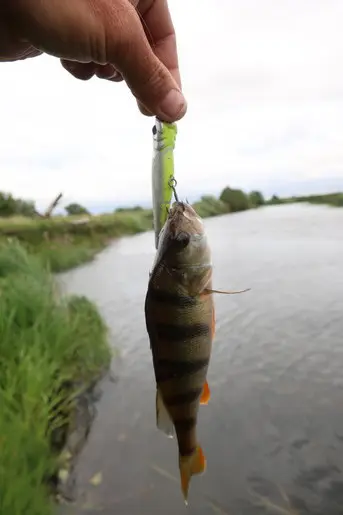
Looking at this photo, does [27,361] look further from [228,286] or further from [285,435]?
[228,286]

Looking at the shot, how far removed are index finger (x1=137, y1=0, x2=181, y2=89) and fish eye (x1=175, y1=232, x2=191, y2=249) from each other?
1.33m

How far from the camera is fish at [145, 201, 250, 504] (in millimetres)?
1795

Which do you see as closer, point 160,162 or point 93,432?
point 160,162

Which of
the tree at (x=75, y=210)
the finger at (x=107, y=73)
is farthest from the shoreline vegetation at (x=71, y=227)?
the finger at (x=107, y=73)

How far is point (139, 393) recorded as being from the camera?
8883 mm

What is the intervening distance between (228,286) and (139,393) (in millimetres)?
7963

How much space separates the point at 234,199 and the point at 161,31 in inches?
903

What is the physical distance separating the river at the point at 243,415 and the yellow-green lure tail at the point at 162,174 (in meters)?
4.78

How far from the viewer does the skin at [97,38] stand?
5.98 feet

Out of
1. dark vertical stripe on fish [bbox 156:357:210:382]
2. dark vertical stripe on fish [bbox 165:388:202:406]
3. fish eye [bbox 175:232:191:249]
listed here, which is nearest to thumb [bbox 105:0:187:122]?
fish eye [bbox 175:232:191:249]

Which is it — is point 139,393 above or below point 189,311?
below

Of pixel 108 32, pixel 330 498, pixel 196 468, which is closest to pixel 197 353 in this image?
pixel 196 468

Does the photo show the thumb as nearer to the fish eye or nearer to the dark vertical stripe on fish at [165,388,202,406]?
the fish eye

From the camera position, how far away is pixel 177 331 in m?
1.80
